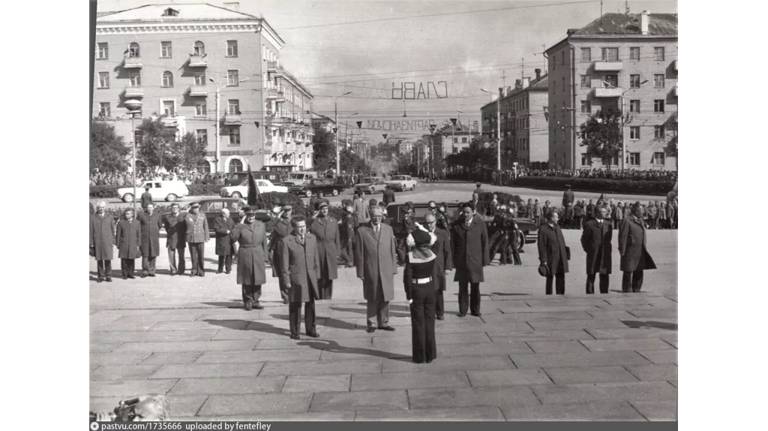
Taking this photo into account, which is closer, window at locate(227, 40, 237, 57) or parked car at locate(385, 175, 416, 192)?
window at locate(227, 40, 237, 57)

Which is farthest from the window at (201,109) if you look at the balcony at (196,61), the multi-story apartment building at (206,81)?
the balcony at (196,61)

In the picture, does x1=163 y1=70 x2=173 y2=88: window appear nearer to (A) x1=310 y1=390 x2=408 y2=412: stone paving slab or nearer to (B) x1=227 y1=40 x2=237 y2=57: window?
(B) x1=227 y1=40 x2=237 y2=57: window

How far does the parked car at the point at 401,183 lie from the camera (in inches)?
391

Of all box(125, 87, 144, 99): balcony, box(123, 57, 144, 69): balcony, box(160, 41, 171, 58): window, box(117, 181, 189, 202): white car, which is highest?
box(160, 41, 171, 58): window


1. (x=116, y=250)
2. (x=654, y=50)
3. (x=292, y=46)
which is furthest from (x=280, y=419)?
(x=654, y=50)

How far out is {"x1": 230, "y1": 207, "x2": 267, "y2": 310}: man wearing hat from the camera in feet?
28.5

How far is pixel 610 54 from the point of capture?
29.0 ft

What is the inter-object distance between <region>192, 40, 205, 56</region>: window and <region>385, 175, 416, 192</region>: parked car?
9.78 feet

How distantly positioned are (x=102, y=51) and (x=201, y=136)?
1.68m

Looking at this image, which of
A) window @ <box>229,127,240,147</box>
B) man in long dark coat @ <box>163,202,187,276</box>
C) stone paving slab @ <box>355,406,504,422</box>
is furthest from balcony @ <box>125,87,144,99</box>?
stone paving slab @ <box>355,406,504,422</box>

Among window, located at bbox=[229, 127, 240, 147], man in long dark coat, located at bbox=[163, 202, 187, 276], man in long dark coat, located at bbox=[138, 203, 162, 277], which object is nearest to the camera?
window, located at bbox=[229, 127, 240, 147]
